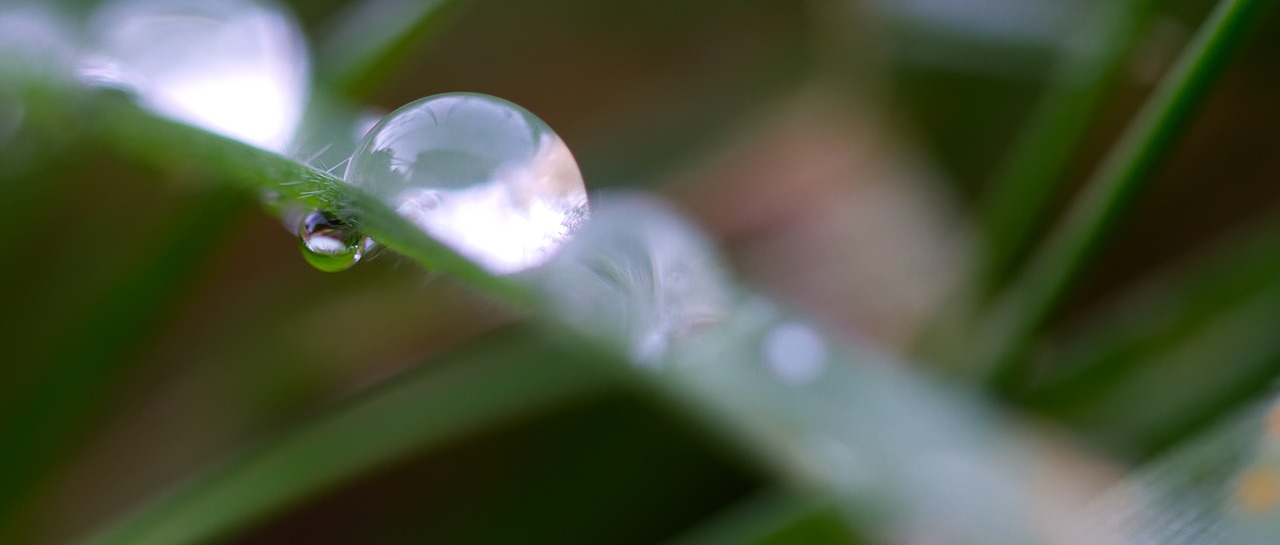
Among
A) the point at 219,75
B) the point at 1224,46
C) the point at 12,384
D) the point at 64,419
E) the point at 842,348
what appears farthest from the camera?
the point at 12,384

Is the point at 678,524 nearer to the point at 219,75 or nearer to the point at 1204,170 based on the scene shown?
the point at 219,75

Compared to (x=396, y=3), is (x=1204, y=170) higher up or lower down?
lower down

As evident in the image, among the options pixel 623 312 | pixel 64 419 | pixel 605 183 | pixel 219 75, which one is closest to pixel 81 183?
pixel 64 419

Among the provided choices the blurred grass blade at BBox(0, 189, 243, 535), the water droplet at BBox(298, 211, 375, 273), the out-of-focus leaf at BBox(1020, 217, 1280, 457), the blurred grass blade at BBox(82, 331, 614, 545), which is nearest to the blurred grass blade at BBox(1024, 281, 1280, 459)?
the out-of-focus leaf at BBox(1020, 217, 1280, 457)

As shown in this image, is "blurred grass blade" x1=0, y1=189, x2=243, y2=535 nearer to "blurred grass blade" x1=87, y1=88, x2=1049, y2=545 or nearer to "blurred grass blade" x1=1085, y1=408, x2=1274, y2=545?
"blurred grass blade" x1=87, y1=88, x2=1049, y2=545

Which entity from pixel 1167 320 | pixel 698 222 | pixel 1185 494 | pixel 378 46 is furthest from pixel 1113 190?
pixel 698 222
